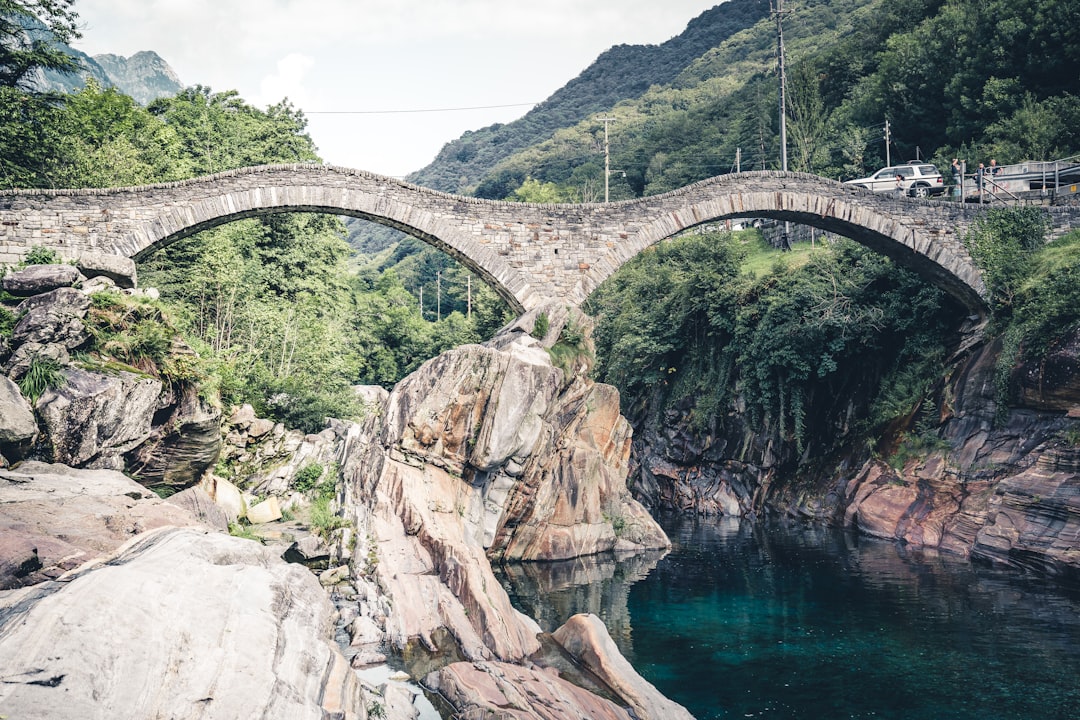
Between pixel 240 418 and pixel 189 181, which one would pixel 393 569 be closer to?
pixel 240 418

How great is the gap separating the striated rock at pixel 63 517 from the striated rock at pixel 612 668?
5167 millimetres

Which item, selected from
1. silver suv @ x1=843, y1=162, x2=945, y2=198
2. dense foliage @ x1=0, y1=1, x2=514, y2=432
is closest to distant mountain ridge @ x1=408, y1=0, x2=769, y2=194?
dense foliage @ x1=0, y1=1, x2=514, y2=432

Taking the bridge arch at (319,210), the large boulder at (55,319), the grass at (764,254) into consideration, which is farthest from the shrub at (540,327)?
the grass at (764,254)

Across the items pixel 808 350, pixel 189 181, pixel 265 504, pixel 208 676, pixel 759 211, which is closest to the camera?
pixel 208 676

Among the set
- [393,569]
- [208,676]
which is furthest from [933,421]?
[208,676]

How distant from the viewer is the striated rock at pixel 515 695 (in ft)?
28.3

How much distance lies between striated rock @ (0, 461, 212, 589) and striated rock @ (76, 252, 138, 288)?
21.2ft

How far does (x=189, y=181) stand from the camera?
1916cm

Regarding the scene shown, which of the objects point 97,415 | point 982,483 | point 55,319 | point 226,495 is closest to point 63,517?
point 97,415

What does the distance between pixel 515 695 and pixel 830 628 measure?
20.7 ft

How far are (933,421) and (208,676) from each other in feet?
65.0

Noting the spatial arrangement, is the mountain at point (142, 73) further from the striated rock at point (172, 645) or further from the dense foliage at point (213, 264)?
the striated rock at point (172, 645)

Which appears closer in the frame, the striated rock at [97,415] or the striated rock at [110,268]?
the striated rock at [97,415]

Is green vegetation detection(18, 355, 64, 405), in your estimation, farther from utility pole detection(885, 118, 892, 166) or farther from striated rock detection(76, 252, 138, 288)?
utility pole detection(885, 118, 892, 166)
